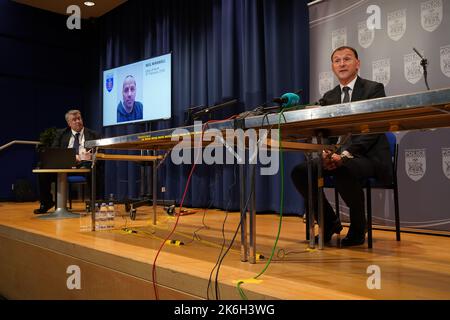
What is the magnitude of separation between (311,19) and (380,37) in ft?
2.20

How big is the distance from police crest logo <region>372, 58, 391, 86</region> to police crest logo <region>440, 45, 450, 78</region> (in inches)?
13.5

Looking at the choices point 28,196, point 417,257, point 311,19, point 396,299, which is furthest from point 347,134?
point 28,196

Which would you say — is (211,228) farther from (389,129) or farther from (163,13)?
(163,13)

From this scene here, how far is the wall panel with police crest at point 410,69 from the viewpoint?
246cm

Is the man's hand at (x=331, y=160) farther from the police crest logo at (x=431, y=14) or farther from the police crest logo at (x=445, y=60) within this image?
the police crest logo at (x=431, y=14)

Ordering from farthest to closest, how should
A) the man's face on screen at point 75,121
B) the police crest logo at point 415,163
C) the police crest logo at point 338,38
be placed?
the man's face on screen at point 75,121
the police crest logo at point 338,38
the police crest logo at point 415,163

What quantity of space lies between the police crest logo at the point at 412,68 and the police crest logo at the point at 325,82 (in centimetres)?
57

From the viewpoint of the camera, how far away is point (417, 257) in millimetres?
1663

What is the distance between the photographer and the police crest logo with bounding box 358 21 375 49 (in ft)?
9.23

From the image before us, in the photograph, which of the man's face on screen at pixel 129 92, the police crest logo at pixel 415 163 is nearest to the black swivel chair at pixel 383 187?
the police crest logo at pixel 415 163

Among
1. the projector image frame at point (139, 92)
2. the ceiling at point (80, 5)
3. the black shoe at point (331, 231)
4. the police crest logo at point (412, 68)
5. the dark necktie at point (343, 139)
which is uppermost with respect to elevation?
the ceiling at point (80, 5)

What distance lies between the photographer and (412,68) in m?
2.59

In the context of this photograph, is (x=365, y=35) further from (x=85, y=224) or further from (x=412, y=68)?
(x=85, y=224)

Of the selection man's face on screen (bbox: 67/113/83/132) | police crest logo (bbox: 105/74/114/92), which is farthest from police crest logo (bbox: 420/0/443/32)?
police crest logo (bbox: 105/74/114/92)
